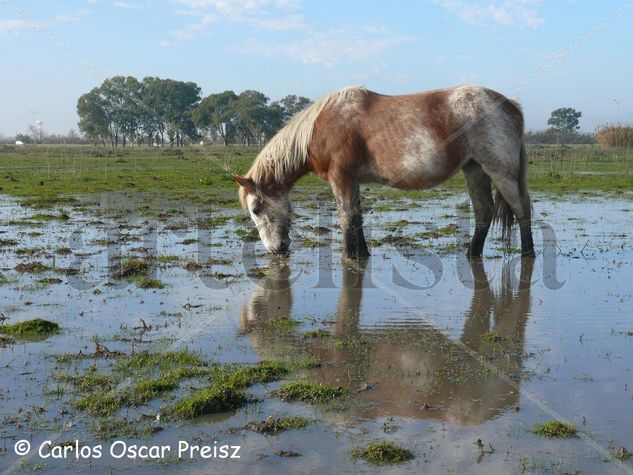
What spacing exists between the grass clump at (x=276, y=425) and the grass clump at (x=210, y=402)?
0.30m

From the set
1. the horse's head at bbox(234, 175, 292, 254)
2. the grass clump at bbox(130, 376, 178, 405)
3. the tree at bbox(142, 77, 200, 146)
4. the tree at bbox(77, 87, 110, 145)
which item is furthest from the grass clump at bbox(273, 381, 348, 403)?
the tree at bbox(77, 87, 110, 145)

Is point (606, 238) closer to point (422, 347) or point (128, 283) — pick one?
point (422, 347)

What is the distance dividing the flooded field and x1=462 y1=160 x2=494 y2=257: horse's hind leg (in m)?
0.30

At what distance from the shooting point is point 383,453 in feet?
11.3

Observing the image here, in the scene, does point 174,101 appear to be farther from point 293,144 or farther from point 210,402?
point 210,402

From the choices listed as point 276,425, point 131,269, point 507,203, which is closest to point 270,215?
point 131,269

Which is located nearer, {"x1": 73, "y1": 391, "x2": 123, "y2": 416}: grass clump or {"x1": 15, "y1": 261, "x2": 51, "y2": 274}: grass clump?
{"x1": 73, "y1": 391, "x2": 123, "y2": 416}: grass clump

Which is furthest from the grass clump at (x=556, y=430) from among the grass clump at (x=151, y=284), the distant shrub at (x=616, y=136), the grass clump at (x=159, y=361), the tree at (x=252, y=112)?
the tree at (x=252, y=112)

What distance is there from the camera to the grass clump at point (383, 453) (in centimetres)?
341

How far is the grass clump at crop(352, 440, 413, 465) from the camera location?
3.41 m

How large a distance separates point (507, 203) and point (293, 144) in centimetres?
301

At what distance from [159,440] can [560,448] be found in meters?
2.09

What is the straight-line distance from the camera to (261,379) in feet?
15.0

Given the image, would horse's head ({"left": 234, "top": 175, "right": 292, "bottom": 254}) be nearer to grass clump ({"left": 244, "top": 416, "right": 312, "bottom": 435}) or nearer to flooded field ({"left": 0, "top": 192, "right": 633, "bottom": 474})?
flooded field ({"left": 0, "top": 192, "right": 633, "bottom": 474})
